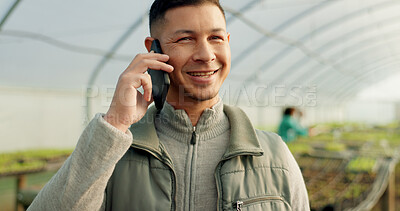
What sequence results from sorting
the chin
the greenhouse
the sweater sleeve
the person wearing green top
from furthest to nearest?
the person wearing green top → the greenhouse → the chin → the sweater sleeve

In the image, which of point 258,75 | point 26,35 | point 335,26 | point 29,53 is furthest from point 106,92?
point 335,26

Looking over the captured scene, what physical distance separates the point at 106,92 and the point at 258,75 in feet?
17.8

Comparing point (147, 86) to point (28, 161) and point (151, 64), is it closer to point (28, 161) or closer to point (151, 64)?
Result: point (151, 64)

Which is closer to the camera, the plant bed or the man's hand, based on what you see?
the man's hand

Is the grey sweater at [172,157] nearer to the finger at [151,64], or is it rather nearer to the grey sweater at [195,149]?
the grey sweater at [195,149]

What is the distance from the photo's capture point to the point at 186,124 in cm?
123

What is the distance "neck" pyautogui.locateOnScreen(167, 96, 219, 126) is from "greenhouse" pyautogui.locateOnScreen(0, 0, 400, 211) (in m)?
0.44

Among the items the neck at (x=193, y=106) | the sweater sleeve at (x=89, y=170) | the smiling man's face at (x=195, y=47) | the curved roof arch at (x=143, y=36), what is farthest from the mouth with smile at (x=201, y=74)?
the curved roof arch at (x=143, y=36)

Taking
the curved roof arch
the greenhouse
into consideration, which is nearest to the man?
the greenhouse

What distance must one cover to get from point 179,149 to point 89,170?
0.36m

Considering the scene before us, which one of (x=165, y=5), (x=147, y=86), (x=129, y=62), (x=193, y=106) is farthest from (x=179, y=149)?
(x=129, y=62)

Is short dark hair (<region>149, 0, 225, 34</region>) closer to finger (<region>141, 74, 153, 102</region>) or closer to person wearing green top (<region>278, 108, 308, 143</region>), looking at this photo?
finger (<region>141, 74, 153, 102</region>)

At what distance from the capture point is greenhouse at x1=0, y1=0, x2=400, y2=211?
4676 mm

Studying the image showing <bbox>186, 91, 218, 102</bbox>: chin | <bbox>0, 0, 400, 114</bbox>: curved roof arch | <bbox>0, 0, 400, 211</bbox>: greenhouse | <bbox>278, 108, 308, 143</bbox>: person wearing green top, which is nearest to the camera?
<bbox>186, 91, 218, 102</bbox>: chin
